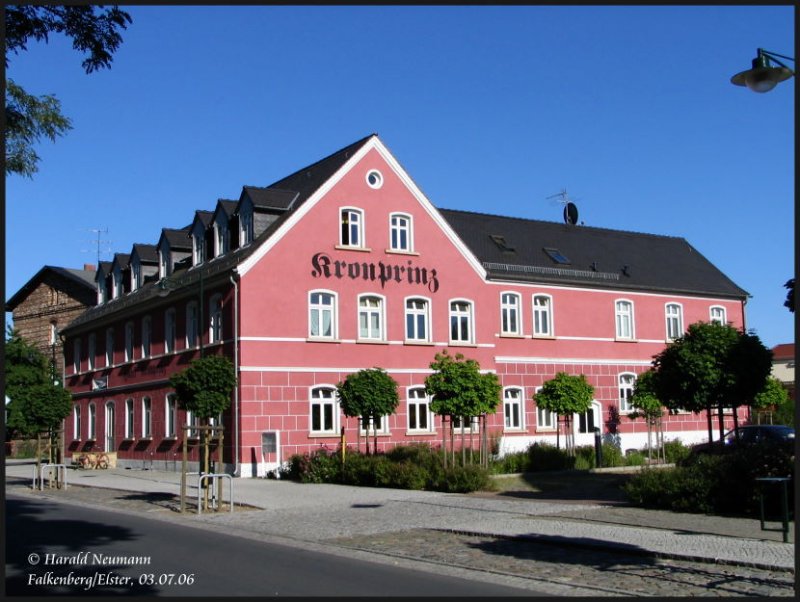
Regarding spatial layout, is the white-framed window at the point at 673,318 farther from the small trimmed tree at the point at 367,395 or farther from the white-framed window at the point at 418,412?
the small trimmed tree at the point at 367,395

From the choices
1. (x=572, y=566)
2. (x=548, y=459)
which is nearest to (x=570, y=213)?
(x=548, y=459)

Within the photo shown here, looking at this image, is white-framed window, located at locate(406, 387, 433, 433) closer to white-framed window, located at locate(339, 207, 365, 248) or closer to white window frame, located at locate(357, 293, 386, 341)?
white window frame, located at locate(357, 293, 386, 341)

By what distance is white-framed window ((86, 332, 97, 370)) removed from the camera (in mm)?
42281

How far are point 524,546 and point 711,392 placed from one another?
20.1ft

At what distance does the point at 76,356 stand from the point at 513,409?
854 inches

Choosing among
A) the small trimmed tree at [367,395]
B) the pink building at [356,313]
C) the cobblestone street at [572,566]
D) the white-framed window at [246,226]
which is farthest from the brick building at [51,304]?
the cobblestone street at [572,566]

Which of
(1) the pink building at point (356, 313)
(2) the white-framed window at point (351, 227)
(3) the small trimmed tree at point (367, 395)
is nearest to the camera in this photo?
(3) the small trimmed tree at point (367, 395)

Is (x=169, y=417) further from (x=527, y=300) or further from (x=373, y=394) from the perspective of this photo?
(x=527, y=300)

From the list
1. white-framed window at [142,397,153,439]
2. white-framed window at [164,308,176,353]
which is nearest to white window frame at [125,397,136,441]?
white-framed window at [142,397,153,439]

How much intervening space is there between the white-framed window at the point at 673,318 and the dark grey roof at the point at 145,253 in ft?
75.3

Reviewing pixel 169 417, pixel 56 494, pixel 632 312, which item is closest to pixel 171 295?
pixel 169 417

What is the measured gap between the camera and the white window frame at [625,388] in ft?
131

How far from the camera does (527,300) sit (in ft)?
124

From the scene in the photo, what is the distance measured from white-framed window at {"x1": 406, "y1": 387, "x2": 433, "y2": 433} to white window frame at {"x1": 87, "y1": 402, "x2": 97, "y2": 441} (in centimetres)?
1600
